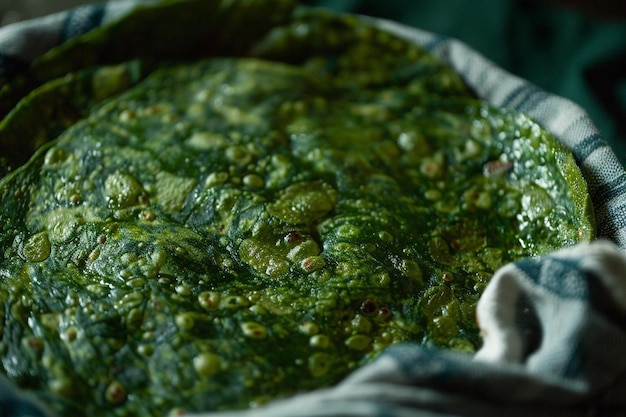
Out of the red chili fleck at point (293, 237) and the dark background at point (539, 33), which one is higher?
the dark background at point (539, 33)

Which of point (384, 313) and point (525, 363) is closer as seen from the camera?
point (525, 363)

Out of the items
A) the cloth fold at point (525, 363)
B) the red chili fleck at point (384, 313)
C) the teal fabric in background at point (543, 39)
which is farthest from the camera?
the teal fabric in background at point (543, 39)

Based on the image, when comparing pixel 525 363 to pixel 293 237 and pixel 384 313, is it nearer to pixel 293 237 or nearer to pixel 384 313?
pixel 384 313

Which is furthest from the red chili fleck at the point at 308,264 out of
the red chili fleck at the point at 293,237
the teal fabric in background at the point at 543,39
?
the teal fabric in background at the point at 543,39

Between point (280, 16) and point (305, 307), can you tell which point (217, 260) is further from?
point (280, 16)

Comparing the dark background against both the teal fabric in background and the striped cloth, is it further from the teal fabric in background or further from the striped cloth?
the striped cloth

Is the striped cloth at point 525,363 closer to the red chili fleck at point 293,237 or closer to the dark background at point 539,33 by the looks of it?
the red chili fleck at point 293,237

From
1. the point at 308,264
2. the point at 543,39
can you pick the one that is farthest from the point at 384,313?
the point at 543,39

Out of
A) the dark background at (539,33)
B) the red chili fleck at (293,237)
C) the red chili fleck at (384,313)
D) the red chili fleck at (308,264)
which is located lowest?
the red chili fleck at (384,313)
